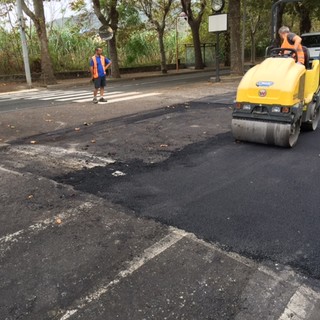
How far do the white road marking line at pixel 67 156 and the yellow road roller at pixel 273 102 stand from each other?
2440 millimetres

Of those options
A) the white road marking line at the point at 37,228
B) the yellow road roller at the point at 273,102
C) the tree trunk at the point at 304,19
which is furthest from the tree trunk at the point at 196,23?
the white road marking line at the point at 37,228

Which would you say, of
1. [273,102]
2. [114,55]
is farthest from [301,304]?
[114,55]

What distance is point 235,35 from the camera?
65.1 ft

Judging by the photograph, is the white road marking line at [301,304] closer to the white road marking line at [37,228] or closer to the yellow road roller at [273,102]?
the white road marking line at [37,228]

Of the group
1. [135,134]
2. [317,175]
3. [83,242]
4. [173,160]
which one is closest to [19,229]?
[83,242]

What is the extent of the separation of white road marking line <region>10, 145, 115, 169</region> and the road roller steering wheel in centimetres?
365

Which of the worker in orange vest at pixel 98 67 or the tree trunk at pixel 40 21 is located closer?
the worker in orange vest at pixel 98 67

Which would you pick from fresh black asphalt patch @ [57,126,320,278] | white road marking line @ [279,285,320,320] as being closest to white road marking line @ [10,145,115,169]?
fresh black asphalt patch @ [57,126,320,278]

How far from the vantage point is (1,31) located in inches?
1016

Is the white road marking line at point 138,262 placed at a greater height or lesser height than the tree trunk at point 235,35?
lesser

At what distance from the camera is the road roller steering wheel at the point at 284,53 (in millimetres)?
7085

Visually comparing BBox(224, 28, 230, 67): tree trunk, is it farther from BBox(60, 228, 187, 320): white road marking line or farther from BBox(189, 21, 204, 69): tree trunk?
BBox(60, 228, 187, 320): white road marking line

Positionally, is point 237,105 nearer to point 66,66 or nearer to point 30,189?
Answer: point 30,189

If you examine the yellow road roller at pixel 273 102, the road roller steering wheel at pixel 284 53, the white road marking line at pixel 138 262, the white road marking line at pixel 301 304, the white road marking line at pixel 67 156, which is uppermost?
the road roller steering wheel at pixel 284 53
